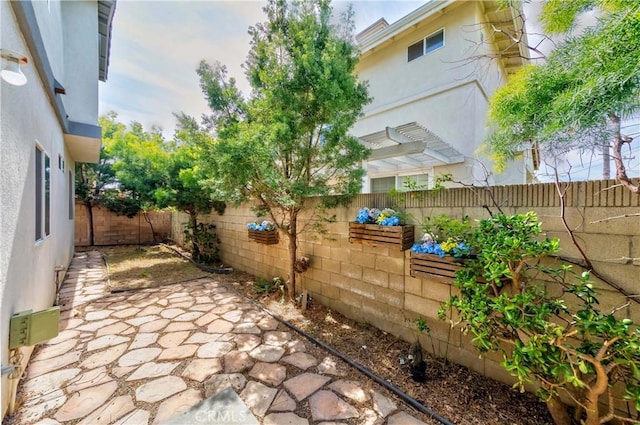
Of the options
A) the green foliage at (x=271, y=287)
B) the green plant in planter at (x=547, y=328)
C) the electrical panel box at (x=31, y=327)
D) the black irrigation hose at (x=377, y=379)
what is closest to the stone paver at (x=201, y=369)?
the black irrigation hose at (x=377, y=379)

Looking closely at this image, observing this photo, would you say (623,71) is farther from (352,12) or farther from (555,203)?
(352,12)

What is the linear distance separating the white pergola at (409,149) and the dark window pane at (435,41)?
2735 millimetres

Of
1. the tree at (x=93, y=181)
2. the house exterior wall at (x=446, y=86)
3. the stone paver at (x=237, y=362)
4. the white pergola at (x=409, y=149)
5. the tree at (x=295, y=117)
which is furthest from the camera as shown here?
the tree at (x=93, y=181)

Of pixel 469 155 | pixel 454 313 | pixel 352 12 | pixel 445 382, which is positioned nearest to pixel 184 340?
pixel 445 382

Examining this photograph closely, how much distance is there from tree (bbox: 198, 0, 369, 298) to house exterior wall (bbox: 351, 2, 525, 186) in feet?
10.3

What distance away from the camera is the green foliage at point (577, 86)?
1.49 m

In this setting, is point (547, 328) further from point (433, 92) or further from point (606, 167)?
point (433, 92)

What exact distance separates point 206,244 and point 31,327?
579cm

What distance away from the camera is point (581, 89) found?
1642 millimetres

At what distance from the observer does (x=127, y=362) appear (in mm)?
2973

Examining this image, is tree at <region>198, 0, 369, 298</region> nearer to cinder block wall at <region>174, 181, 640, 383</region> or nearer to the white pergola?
cinder block wall at <region>174, 181, 640, 383</region>

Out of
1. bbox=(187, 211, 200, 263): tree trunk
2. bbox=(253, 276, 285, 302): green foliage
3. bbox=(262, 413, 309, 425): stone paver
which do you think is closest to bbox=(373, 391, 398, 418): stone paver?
bbox=(262, 413, 309, 425): stone paver

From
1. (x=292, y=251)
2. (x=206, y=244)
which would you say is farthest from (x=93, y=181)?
(x=292, y=251)

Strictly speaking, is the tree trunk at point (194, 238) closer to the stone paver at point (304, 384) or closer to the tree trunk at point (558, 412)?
the stone paver at point (304, 384)
